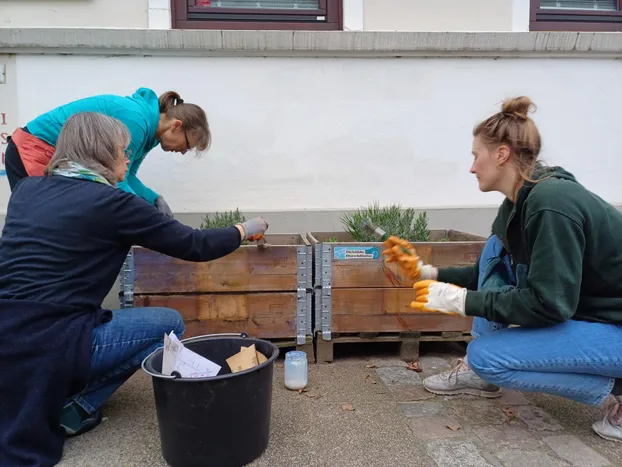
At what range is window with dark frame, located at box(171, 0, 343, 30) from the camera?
4.25 m

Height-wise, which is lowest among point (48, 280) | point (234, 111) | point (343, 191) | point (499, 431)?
point (499, 431)

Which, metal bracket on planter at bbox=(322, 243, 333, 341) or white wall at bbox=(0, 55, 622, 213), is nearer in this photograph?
metal bracket on planter at bbox=(322, 243, 333, 341)

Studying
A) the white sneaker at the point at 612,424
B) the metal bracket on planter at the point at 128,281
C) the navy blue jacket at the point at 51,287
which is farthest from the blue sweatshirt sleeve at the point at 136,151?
the white sneaker at the point at 612,424

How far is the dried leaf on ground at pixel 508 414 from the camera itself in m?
2.50

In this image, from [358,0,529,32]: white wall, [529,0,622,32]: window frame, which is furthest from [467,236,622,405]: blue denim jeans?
[529,0,622,32]: window frame

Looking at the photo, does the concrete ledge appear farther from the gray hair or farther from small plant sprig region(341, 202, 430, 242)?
the gray hair

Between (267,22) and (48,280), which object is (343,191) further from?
(48,280)

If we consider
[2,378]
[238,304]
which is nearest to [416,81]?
[238,304]

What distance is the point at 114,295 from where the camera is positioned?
12.8 ft

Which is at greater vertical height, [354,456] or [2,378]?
[2,378]

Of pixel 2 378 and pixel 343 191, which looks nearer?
pixel 2 378

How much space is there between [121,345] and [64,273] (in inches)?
16.5

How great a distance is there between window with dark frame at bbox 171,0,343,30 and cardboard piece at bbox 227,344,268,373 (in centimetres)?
310

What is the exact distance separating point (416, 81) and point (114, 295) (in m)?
3.08
